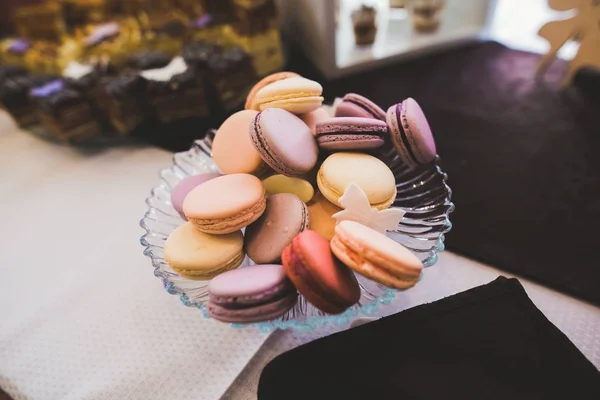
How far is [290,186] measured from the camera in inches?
25.7

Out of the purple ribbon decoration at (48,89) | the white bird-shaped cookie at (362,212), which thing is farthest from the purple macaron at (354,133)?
the purple ribbon decoration at (48,89)

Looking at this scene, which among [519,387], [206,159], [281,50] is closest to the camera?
[519,387]

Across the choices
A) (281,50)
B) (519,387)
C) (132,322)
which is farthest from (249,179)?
(281,50)

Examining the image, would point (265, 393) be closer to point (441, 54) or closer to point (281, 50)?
point (281, 50)

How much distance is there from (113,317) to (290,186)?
38 cm

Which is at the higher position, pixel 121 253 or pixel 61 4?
pixel 61 4

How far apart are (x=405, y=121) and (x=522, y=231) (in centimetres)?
37

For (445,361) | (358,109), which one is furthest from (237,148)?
(445,361)

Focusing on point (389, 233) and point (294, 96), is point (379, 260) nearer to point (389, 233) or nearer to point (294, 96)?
point (389, 233)

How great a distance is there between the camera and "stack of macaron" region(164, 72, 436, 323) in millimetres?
477

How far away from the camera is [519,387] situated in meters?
0.50

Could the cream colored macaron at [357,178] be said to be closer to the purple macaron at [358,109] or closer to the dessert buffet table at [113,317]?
the purple macaron at [358,109]

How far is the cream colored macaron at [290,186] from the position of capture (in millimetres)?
643

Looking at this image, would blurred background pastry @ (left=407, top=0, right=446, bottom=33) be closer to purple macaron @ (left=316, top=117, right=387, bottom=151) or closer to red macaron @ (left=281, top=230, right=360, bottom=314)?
purple macaron @ (left=316, top=117, right=387, bottom=151)
